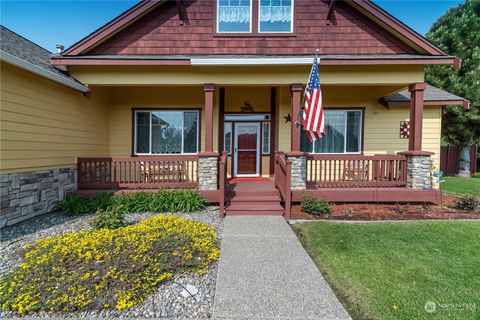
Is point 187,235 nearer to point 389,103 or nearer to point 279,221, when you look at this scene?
point 279,221

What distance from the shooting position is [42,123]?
5633mm

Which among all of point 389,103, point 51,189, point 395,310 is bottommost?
point 395,310

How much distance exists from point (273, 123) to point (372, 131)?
134 inches

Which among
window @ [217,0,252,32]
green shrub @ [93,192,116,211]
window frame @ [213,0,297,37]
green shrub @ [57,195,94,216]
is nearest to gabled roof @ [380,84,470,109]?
window frame @ [213,0,297,37]

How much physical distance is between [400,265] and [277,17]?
706 centimetres

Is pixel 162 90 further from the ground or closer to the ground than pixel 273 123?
further from the ground

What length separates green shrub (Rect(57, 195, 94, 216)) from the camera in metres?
5.90

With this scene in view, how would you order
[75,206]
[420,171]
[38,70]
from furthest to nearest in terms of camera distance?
[420,171] < [75,206] < [38,70]

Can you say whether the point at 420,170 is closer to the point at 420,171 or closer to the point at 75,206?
the point at 420,171

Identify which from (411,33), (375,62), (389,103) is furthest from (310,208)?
(411,33)

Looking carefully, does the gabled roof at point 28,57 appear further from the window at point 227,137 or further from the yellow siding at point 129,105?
the window at point 227,137

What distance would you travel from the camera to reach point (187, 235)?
413 centimetres

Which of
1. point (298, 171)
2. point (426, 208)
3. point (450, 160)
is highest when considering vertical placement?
point (450, 160)

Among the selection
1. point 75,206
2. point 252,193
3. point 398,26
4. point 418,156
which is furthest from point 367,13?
point 75,206
